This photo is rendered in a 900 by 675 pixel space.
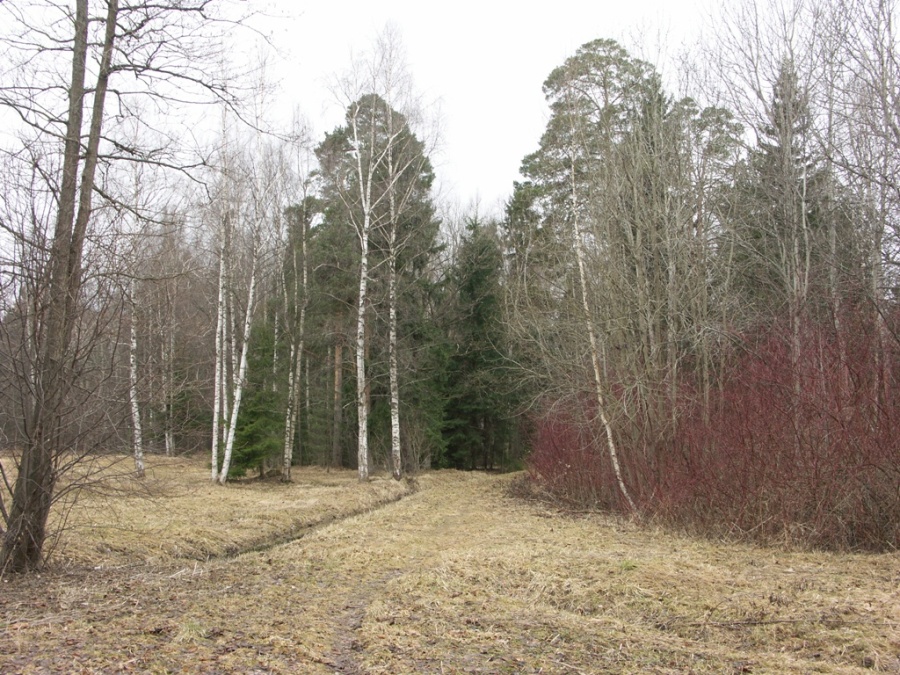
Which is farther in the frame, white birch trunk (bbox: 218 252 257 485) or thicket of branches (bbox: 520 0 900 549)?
white birch trunk (bbox: 218 252 257 485)

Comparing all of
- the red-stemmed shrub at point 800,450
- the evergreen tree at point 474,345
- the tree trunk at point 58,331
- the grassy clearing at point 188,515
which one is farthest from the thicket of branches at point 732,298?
the evergreen tree at point 474,345

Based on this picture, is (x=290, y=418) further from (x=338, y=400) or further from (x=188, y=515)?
(x=188, y=515)

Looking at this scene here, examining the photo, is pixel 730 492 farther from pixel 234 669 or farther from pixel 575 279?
pixel 234 669

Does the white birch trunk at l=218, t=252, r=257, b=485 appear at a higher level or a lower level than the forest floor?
higher

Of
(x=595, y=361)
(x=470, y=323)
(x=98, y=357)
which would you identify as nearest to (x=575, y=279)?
(x=595, y=361)

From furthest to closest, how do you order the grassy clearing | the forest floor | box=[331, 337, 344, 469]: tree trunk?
box=[331, 337, 344, 469]: tree trunk, the grassy clearing, the forest floor

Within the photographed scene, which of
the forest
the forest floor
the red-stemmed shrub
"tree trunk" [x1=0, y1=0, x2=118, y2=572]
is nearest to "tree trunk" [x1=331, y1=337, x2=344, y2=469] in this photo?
the forest

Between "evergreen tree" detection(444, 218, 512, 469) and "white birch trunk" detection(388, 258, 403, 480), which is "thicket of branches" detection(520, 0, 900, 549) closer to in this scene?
"white birch trunk" detection(388, 258, 403, 480)

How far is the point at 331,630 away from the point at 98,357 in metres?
4.25

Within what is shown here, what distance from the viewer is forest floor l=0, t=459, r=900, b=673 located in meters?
4.45

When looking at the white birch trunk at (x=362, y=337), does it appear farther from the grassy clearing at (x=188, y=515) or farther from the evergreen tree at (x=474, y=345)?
the evergreen tree at (x=474, y=345)

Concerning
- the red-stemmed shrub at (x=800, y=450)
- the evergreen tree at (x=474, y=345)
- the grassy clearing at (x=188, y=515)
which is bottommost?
the grassy clearing at (x=188, y=515)

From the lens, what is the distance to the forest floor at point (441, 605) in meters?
4.45

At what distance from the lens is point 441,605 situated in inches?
239
